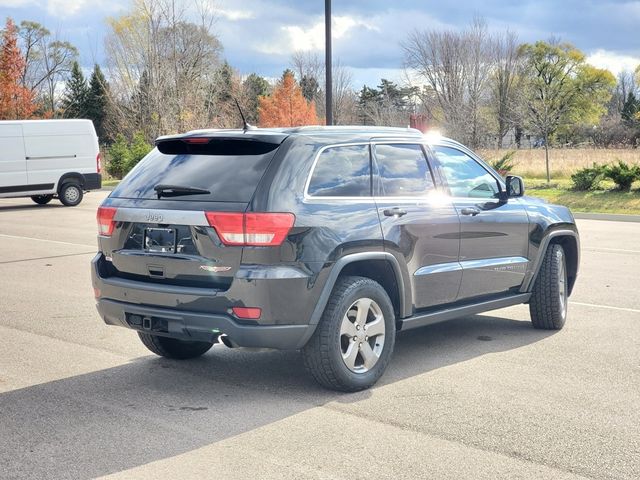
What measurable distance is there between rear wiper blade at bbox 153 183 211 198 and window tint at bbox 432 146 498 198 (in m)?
2.04

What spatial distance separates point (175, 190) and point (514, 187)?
308 centimetres

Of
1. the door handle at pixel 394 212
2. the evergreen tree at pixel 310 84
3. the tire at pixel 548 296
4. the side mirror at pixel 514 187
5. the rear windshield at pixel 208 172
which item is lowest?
the tire at pixel 548 296

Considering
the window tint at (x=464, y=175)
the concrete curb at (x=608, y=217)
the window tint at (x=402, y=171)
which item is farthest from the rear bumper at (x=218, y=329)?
the concrete curb at (x=608, y=217)

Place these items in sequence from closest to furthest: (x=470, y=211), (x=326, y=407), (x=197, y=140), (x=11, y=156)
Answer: (x=326, y=407), (x=197, y=140), (x=470, y=211), (x=11, y=156)

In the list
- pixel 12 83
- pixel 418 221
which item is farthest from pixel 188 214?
pixel 12 83

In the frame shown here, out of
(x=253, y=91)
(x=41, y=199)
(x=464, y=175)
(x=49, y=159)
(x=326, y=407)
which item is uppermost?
(x=253, y=91)

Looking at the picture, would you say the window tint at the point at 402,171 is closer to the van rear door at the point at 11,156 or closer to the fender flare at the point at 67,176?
the van rear door at the point at 11,156

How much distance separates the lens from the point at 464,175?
6719 mm

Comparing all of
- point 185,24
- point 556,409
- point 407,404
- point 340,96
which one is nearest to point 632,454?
point 556,409

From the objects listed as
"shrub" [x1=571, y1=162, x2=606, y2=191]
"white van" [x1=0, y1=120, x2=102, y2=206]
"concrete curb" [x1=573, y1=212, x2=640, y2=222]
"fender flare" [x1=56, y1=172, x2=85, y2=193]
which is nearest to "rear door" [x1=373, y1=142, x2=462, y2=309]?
"concrete curb" [x1=573, y1=212, x2=640, y2=222]

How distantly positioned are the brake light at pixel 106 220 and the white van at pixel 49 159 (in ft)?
57.5

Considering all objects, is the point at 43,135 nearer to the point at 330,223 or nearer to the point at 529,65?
the point at 330,223

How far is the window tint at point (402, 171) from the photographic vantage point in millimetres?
5930

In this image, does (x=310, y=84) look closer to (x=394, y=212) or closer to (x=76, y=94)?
(x=76, y=94)
